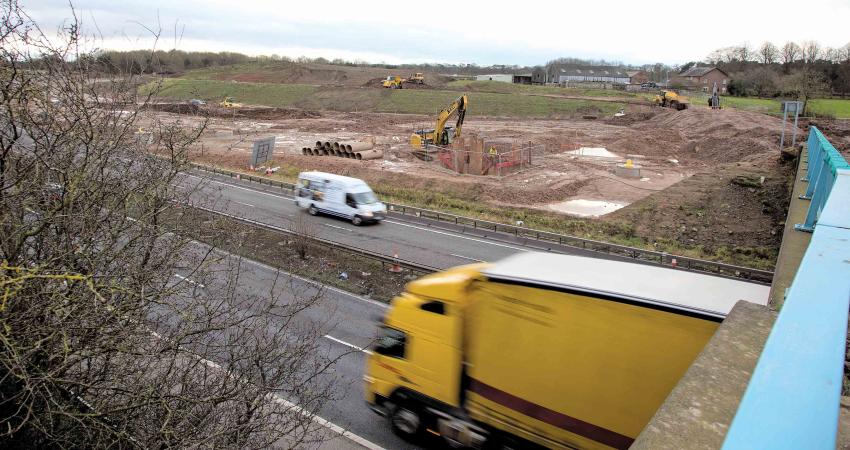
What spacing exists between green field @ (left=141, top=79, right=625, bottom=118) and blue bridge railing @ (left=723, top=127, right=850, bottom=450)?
7081 centimetres

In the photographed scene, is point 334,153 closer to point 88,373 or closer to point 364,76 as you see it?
point 88,373

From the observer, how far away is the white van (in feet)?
85.0

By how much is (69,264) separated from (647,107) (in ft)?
250

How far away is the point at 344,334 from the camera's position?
1505cm

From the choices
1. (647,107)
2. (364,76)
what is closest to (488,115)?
(647,107)

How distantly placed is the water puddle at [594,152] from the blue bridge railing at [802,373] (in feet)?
138

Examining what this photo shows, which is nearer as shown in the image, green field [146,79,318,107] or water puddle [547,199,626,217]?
water puddle [547,199,626,217]

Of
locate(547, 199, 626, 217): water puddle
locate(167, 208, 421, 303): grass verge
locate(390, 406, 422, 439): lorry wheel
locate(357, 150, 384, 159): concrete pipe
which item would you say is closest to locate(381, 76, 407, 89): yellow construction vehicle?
locate(357, 150, 384, 159): concrete pipe

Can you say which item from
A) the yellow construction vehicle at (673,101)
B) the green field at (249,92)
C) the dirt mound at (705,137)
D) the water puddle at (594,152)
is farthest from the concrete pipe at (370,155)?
the green field at (249,92)

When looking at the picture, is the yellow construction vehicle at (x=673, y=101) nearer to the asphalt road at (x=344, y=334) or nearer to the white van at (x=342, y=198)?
the white van at (x=342, y=198)

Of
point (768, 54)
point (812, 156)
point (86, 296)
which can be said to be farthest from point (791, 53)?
point (86, 296)

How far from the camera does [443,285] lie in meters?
8.57

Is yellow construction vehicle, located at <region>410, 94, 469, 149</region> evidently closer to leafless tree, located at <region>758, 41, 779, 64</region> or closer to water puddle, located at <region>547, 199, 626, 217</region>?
water puddle, located at <region>547, 199, 626, 217</region>

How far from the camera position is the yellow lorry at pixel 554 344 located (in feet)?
21.6
